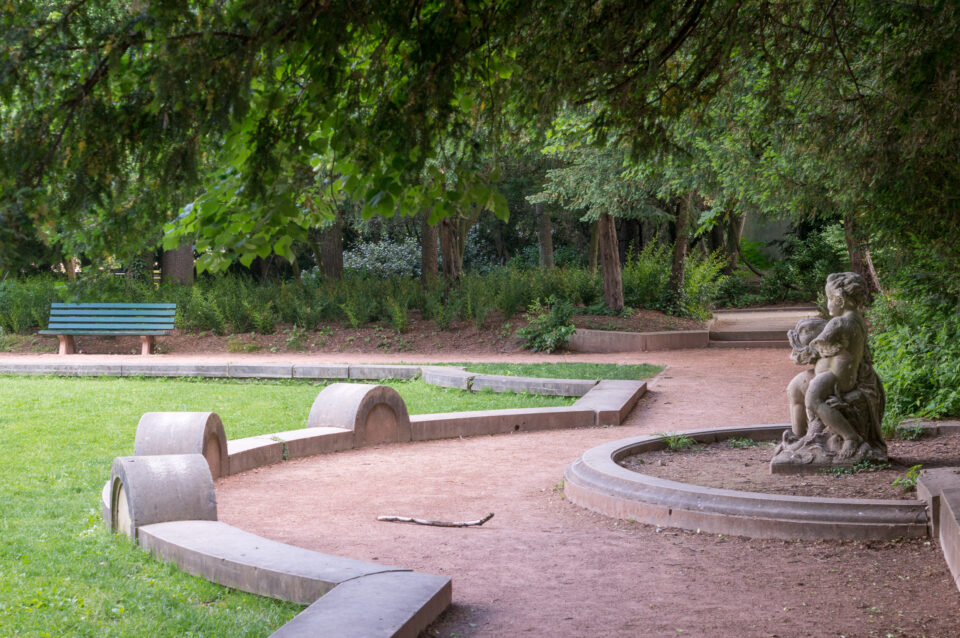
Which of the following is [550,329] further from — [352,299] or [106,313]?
[106,313]

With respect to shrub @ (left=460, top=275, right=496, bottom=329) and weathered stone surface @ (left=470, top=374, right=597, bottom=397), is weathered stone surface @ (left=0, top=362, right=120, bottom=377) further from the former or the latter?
shrub @ (left=460, top=275, right=496, bottom=329)

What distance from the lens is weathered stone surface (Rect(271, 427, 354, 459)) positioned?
8625 mm

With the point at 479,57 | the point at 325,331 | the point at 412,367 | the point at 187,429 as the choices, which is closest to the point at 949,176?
the point at 479,57

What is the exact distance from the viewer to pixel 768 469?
6930 mm

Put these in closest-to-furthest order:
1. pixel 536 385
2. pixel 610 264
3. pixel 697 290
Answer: pixel 536 385 < pixel 610 264 < pixel 697 290

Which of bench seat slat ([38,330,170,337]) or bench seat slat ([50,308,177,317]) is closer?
bench seat slat ([38,330,170,337])

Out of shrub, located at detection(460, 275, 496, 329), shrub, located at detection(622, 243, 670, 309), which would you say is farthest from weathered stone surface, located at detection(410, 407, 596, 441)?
shrub, located at detection(622, 243, 670, 309)

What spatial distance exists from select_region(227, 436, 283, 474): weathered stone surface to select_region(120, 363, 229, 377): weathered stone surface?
7.05m

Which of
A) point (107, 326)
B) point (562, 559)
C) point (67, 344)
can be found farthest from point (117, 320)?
point (562, 559)

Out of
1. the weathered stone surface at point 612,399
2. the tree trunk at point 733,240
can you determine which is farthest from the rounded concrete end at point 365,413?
the tree trunk at point 733,240

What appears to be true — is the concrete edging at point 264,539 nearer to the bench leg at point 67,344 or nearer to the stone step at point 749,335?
the stone step at point 749,335

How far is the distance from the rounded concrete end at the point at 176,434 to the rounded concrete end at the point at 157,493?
1.40 m

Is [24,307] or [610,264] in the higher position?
[610,264]

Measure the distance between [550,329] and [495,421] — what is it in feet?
25.4
